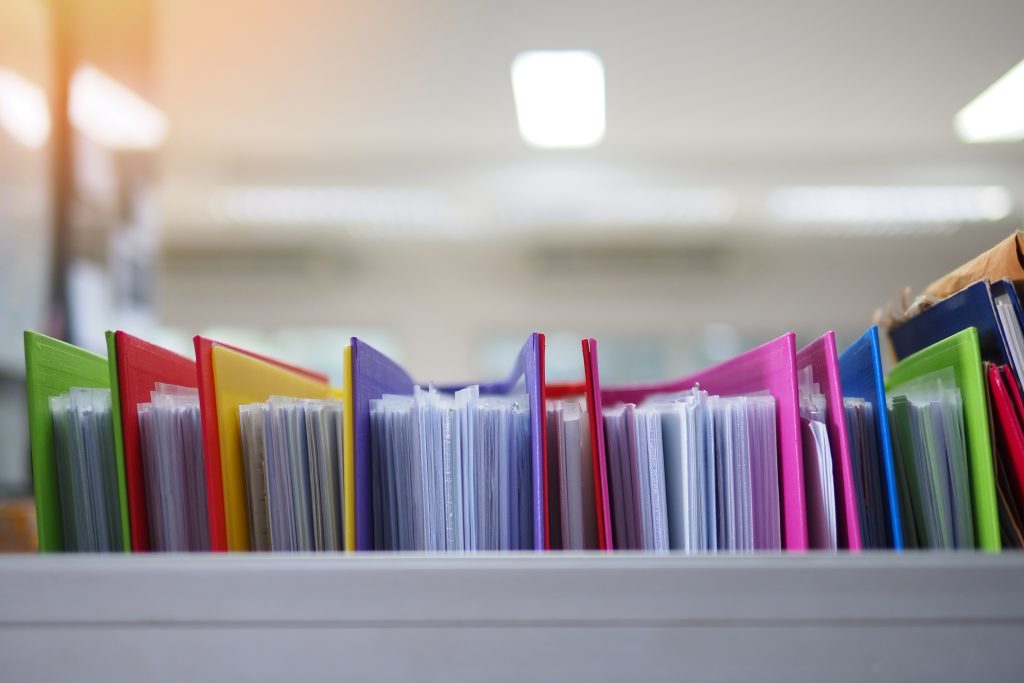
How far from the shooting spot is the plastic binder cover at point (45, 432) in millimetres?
674

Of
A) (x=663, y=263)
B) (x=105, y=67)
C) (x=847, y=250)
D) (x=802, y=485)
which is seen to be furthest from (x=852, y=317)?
(x=802, y=485)

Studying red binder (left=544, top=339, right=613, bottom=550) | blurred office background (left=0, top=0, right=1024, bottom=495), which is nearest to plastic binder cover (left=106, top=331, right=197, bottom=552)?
red binder (left=544, top=339, right=613, bottom=550)

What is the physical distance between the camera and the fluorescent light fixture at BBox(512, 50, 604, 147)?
9.43 ft

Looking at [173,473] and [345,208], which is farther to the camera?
[345,208]

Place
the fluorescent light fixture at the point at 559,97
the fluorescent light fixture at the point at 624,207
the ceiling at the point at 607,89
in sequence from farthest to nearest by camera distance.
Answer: the fluorescent light fixture at the point at 624,207, the fluorescent light fixture at the point at 559,97, the ceiling at the point at 607,89

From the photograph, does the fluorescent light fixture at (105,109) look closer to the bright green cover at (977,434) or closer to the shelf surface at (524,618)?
the shelf surface at (524,618)

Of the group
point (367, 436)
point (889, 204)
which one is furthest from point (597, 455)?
point (889, 204)

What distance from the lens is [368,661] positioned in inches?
23.0

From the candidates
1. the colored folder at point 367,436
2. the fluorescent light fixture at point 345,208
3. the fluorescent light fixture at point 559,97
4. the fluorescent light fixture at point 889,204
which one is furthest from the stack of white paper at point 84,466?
the fluorescent light fixture at point 889,204

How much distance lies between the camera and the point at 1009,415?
69 cm

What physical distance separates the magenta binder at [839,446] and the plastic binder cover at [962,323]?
16cm

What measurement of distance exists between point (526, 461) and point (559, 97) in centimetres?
278

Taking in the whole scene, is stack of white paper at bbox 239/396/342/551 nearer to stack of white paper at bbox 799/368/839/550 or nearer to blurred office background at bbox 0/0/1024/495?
stack of white paper at bbox 799/368/839/550

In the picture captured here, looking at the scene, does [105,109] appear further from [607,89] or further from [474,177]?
[474,177]
